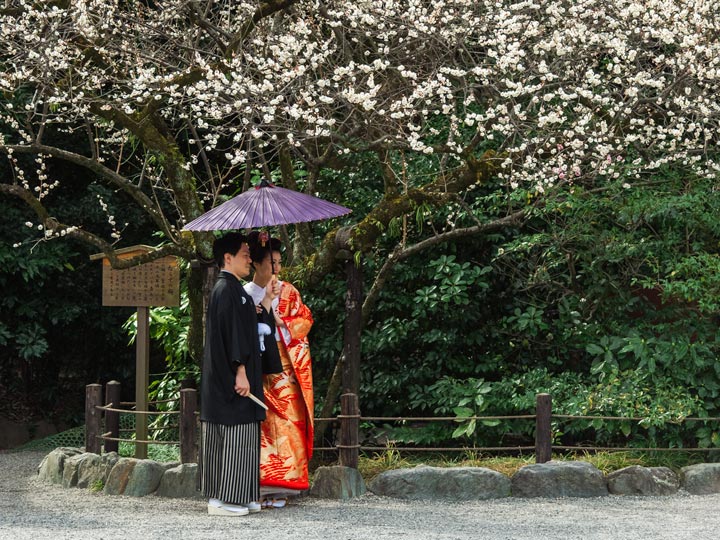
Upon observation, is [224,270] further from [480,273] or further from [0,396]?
[0,396]

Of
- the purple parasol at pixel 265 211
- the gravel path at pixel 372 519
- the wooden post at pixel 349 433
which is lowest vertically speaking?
the gravel path at pixel 372 519

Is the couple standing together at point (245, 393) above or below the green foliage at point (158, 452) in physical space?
above

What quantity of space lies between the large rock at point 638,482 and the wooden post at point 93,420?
12.8ft

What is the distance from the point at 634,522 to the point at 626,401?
1502 millimetres

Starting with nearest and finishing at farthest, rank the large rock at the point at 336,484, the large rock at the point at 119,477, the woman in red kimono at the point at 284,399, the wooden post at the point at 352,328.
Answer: the woman in red kimono at the point at 284,399 → the large rock at the point at 336,484 → the large rock at the point at 119,477 → the wooden post at the point at 352,328

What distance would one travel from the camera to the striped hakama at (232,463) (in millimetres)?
6254

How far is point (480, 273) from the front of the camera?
850 centimetres

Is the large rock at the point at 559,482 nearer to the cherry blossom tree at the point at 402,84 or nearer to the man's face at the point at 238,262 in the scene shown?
the cherry blossom tree at the point at 402,84

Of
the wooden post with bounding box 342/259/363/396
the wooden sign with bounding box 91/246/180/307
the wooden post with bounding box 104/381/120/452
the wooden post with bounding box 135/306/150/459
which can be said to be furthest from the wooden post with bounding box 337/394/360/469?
the wooden post with bounding box 104/381/120/452

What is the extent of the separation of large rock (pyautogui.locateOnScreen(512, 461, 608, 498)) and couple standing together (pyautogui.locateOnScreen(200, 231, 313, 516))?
150 centimetres

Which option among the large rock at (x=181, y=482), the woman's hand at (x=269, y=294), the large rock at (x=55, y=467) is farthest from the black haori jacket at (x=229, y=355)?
the large rock at (x=55, y=467)

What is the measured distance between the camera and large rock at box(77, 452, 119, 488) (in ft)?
23.8

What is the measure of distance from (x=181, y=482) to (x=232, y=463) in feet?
2.68

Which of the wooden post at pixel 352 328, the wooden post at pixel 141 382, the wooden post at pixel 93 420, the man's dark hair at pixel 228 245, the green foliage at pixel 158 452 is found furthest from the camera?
the green foliage at pixel 158 452
